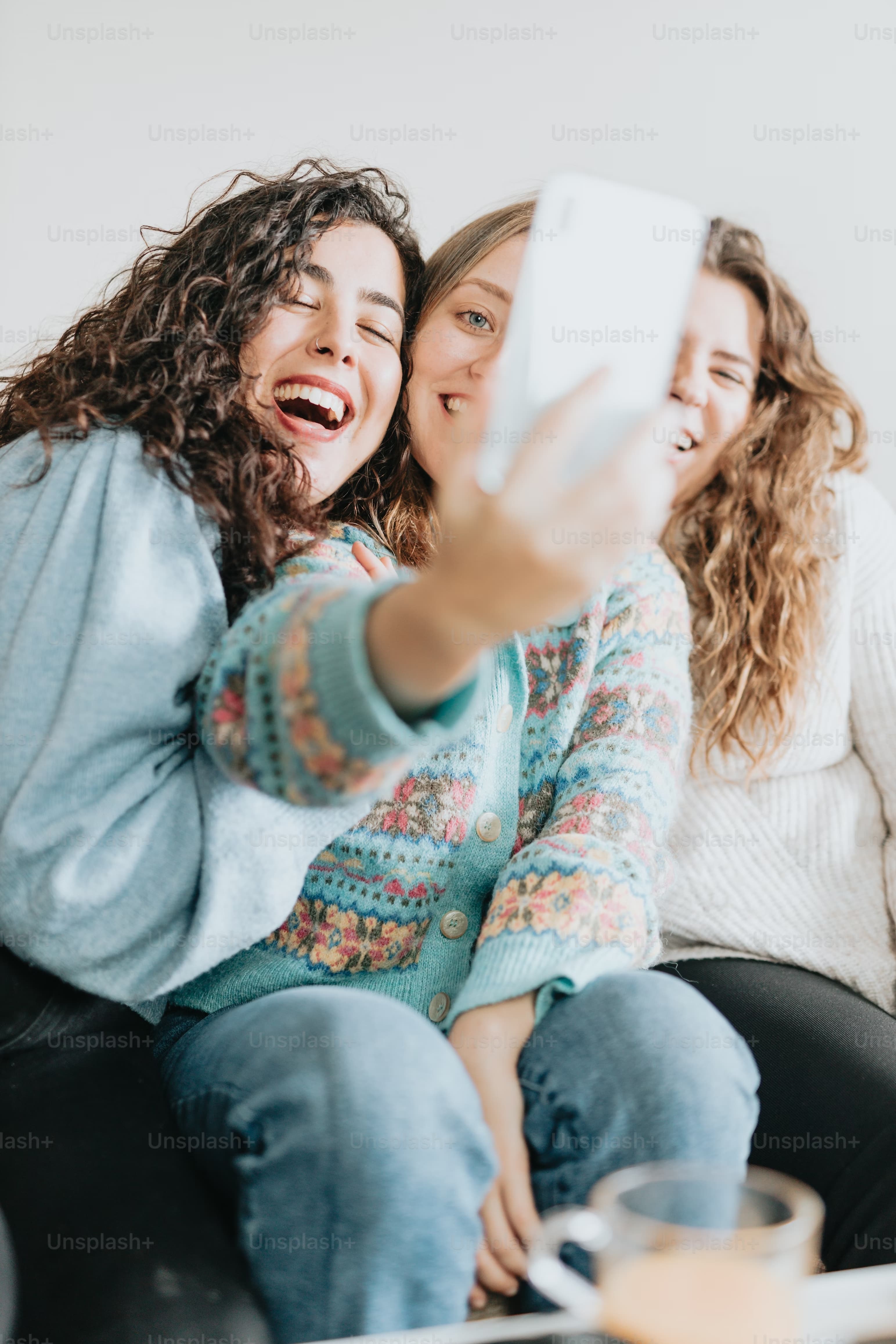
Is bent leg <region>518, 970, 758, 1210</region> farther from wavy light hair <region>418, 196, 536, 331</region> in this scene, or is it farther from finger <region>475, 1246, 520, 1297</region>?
wavy light hair <region>418, 196, 536, 331</region>

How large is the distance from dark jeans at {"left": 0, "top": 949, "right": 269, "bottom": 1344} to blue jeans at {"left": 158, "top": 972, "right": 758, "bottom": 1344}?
0.04 m

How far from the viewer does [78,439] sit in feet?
2.55

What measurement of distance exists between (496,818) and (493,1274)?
13.1 inches

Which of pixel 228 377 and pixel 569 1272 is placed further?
pixel 228 377

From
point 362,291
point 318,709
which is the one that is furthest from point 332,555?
point 318,709

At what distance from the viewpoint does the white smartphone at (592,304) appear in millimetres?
550

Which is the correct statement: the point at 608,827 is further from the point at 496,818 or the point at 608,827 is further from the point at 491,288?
the point at 491,288

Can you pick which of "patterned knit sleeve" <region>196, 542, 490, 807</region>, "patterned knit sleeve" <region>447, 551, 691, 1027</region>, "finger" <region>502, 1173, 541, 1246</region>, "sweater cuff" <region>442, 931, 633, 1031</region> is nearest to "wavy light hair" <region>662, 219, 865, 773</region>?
"patterned knit sleeve" <region>447, 551, 691, 1027</region>

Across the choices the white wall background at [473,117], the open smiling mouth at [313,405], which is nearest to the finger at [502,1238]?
the open smiling mouth at [313,405]

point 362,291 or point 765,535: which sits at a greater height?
point 362,291

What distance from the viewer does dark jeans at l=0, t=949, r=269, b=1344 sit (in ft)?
1.86

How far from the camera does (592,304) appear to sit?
57 centimetres

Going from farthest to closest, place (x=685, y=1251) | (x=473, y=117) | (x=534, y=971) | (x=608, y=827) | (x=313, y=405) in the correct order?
(x=473, y=117) → (x=313, y=405) → (x=608, y=827) → (x=534, y=971) → (x=685, y=1251)

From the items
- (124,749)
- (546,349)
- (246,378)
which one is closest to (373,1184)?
(124,749)
